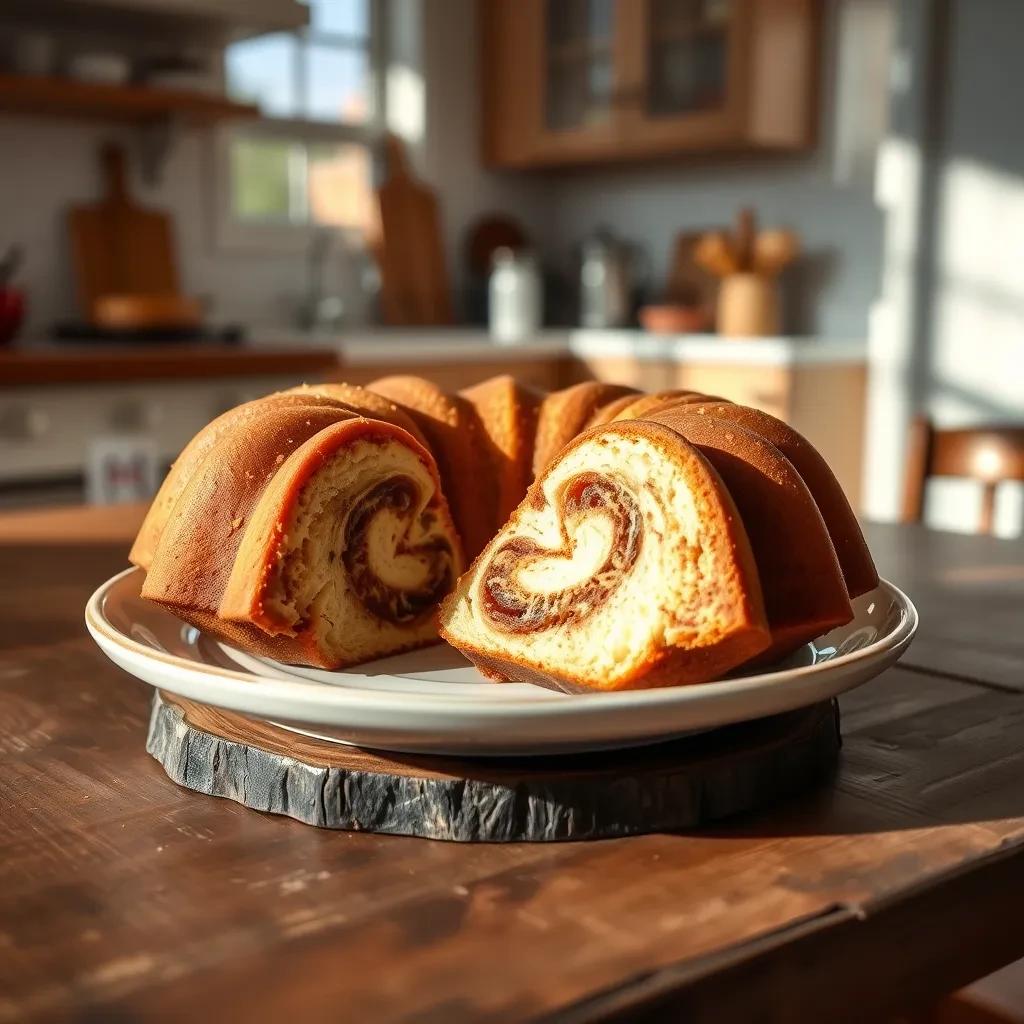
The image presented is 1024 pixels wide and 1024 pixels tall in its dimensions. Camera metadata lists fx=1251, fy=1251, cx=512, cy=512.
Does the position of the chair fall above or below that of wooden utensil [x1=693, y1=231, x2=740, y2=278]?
below

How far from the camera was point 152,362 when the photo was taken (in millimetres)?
2631

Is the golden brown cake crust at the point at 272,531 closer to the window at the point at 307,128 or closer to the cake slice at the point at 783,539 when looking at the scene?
the cake slice at the point at 783,539

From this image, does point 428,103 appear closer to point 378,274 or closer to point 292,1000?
point 378,274

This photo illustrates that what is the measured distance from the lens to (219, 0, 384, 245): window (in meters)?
3.74

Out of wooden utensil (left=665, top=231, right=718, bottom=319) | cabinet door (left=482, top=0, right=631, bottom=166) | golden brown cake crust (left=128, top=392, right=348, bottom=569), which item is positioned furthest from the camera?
wooden utensil (left=665, top=231, right=718, bottom=319)

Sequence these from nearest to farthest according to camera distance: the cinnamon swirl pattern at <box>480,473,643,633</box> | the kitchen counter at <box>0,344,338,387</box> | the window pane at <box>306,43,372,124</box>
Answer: the cinnamon swirl pattern at <box>480,473,643,633</box> → the kitchen counter at <box>0,344,338,387</box> → the window pane at <box>306,43,372,124</box>

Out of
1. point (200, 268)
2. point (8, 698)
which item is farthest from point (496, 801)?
point (200, 268)

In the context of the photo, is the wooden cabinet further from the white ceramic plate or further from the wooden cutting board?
the white ceramic plate

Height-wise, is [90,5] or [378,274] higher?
[90,5]

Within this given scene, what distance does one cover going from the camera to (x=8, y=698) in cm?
78

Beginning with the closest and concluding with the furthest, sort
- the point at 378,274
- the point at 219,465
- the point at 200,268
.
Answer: the point at 219,465, the point at 200,268, the point at 378,274

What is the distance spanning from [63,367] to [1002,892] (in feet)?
7.60

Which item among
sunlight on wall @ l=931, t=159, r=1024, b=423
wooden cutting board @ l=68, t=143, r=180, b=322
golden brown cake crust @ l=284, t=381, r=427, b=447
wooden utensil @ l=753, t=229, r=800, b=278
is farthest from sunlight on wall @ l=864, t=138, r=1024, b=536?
golden brown cake crust @ l=284, t=381, r=427, b=447

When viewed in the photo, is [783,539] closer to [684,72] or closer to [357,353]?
[357,353]
